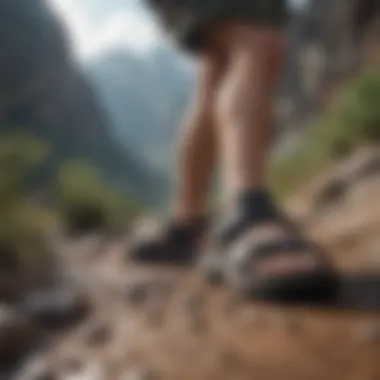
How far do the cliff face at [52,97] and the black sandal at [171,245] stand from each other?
34 millimetres

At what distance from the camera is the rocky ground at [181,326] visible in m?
0.42

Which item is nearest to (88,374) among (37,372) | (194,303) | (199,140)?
(37,372)

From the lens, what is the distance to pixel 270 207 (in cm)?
57

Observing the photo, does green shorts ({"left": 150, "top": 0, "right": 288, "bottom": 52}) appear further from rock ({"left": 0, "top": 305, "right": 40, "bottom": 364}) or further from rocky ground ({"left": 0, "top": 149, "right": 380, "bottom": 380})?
rock ({"left": 0, "top": 305, "right": 40, "bottom": 364})

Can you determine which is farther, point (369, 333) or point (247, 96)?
point (247, 96)

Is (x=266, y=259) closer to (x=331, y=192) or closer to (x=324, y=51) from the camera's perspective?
(x=331, y=192)

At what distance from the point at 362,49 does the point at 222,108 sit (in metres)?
0.24

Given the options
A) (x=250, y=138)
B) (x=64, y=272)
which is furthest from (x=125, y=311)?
(x=250, y=138)

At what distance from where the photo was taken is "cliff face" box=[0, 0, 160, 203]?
22.7 inches

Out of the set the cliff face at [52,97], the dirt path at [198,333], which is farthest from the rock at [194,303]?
the cliff face at [52,97]

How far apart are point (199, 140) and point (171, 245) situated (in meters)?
0.09

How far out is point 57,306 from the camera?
0.49 metres

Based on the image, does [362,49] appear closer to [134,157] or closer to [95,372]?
[134,157]

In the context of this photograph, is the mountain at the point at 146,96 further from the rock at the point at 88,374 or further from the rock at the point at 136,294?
the rock at the point at 88,374
